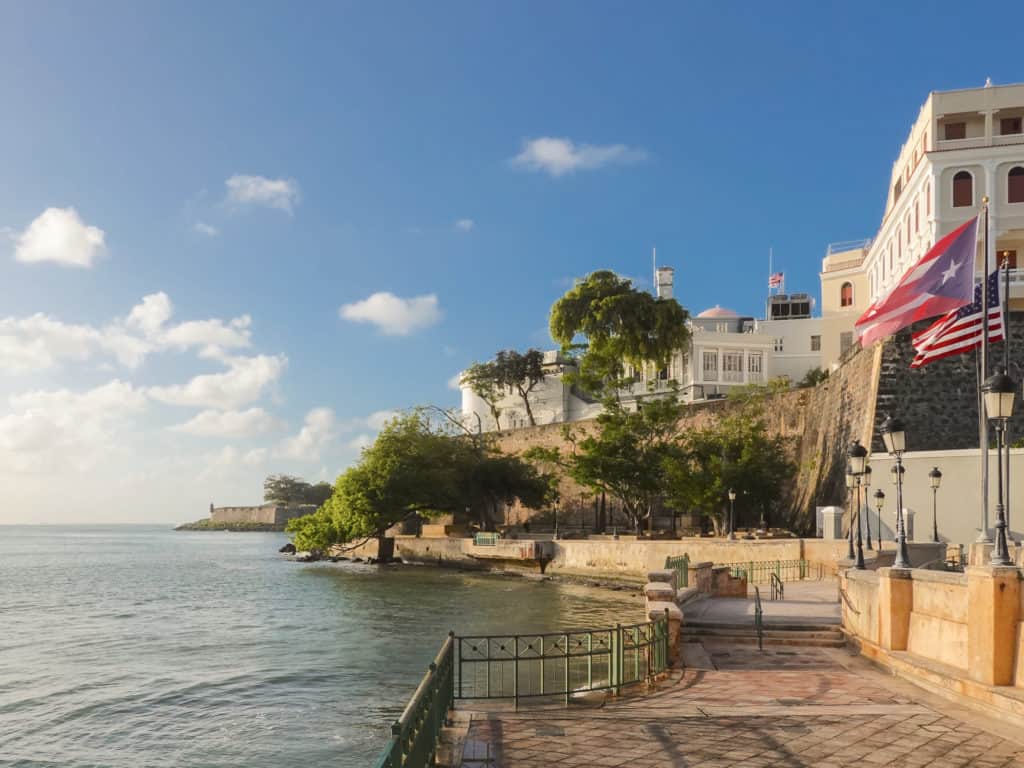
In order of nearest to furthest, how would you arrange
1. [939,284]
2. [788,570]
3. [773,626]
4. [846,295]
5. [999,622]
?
1. [999,622]
2. [773,626]
3. [939,284]
4. [788,570]
5. [846,295]

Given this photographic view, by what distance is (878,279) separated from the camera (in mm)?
49438

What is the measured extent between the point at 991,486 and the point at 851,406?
35.8 feet

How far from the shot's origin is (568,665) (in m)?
10.5

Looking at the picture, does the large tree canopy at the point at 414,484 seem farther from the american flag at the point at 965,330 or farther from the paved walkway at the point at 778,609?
the american flag at the point at 965,330

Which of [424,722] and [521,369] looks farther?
[521,369]

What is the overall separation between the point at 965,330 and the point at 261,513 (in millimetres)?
158296

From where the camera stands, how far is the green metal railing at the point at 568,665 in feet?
34.2

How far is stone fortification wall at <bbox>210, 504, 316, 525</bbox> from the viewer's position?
491ft

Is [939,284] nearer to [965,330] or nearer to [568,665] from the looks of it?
[965,330]

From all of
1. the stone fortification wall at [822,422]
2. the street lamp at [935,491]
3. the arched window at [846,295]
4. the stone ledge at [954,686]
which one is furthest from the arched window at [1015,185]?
the stone ledge at [954,686]

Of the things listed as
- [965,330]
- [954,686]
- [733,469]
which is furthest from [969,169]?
[954,686]

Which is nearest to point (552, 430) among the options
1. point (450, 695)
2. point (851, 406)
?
point (851, 406)

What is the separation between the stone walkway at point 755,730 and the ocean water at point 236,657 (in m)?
4.83

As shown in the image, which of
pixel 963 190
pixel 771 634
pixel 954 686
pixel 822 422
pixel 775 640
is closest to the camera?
pixel 954 686
